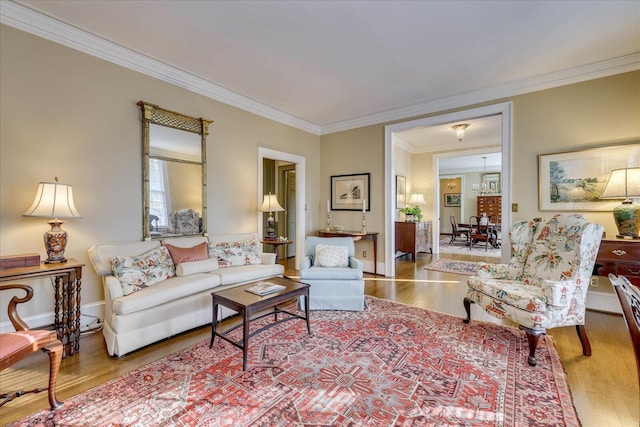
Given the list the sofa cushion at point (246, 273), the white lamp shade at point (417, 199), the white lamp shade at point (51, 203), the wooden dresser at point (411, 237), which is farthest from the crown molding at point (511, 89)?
the white lamp shade at point (51, 203)

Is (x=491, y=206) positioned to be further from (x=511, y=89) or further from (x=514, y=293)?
(x=514, y=293)

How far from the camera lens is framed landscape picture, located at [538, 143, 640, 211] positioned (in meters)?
3.15

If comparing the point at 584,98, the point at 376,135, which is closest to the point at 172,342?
the point at 376,135

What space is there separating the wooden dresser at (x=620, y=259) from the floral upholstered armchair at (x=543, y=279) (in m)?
0.67

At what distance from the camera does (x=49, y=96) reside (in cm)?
260

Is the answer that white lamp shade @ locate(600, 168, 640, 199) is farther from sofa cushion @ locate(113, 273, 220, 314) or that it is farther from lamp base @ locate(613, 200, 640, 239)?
sofa cushion @ locate(113, 273, 220, 314)

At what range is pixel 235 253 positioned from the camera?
353 cm

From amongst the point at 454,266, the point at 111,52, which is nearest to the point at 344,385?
the point at 111,52

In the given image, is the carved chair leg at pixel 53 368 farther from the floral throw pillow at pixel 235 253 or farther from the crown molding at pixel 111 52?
the crown molding at pixel 111 52

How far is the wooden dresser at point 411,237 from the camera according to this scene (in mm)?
6156

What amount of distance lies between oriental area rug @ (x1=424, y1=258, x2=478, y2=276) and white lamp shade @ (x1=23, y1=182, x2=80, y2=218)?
213 inches

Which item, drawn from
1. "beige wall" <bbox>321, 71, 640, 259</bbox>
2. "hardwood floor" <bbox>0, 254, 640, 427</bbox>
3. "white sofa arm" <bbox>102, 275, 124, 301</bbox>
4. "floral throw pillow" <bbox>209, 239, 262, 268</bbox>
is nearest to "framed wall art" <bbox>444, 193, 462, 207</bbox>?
"beige wall" <bbox>321, 71, 640, 259</bbox>

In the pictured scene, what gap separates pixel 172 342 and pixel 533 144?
4643mm

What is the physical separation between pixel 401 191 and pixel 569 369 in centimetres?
507
